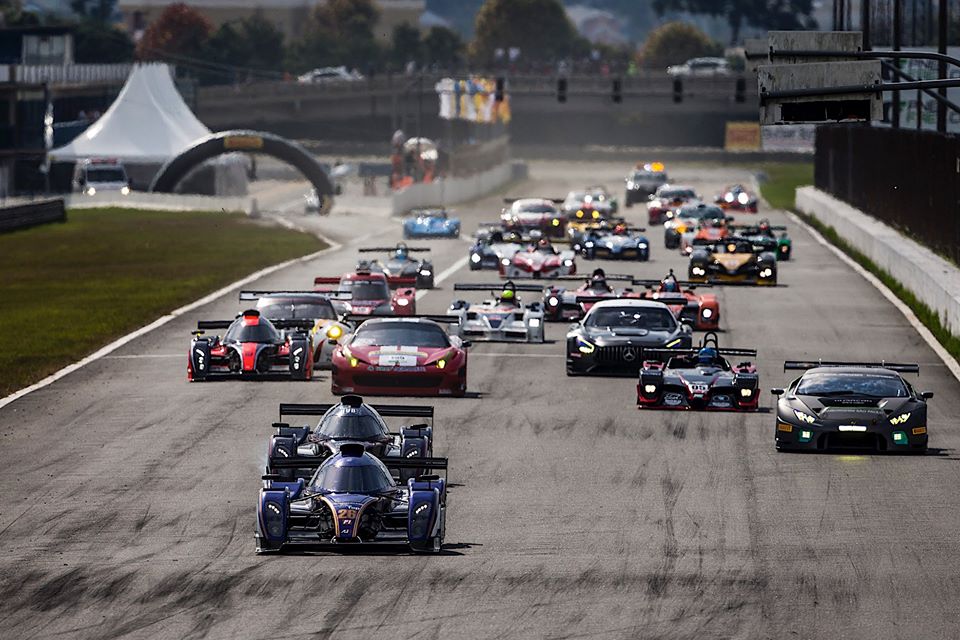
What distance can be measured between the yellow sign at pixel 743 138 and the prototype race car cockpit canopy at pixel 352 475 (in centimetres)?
15785

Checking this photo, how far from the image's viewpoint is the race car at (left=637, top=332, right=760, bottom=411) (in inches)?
1253

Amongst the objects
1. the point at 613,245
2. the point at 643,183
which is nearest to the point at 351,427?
the point at 613,245

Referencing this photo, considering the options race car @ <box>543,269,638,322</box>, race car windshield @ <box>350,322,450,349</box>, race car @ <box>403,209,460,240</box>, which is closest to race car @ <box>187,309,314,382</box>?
race car windshield @ <box>350,322,450,349</box>

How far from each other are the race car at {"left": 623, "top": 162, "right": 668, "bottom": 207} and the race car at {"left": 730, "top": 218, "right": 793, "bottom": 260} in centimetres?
3953

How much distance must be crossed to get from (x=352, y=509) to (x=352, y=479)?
519mm

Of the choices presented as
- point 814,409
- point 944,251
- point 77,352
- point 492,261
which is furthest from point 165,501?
point 492,261

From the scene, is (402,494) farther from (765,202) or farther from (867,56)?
(765,202)

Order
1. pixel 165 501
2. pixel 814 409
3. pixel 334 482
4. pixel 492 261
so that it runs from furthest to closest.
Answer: pixel 492 261 → pixel 814 409 → pixel 165 501 → pixel 334 482

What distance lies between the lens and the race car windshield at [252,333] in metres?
35.3

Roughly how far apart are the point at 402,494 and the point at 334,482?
0.78 meters

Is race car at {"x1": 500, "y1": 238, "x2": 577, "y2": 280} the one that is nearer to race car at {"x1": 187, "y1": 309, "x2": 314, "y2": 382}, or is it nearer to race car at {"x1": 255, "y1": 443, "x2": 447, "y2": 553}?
race car at {"x1": 187, "y1": 309, "x2": 314, "y2": 382}

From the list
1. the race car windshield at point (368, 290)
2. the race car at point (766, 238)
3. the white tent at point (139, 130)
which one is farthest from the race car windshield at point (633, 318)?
the white tent at point (139, 130)

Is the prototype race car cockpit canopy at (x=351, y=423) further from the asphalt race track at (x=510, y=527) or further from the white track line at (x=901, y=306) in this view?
the white track line at (x=901, y=306)

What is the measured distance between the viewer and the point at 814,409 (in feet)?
92.3
